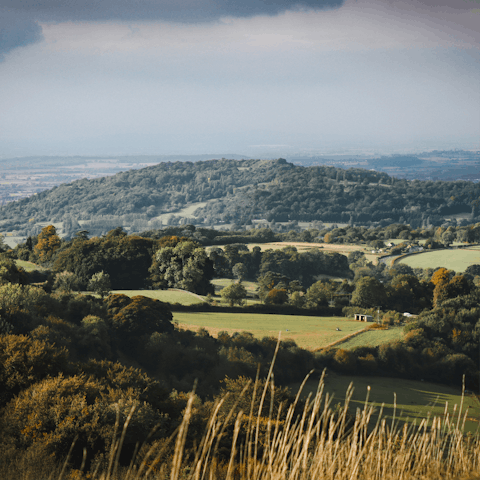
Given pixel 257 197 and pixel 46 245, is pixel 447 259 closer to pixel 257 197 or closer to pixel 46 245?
pixel 46 245

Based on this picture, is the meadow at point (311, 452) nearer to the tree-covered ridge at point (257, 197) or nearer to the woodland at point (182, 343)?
the woodland at point (182, 343)

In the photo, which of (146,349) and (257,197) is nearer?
(146,349)

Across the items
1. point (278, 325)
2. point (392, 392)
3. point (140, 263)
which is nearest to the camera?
point (392, 392)

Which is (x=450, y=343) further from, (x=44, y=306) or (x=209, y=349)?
(x=44, y=306)

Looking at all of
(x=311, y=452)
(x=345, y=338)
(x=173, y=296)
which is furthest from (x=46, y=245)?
(x=311, y=452)

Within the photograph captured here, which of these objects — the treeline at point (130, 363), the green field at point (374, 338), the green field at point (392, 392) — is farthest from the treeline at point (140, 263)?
the green field at point (392, 392)

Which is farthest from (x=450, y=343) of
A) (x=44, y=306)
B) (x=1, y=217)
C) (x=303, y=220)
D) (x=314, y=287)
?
(x=1, y=217)
